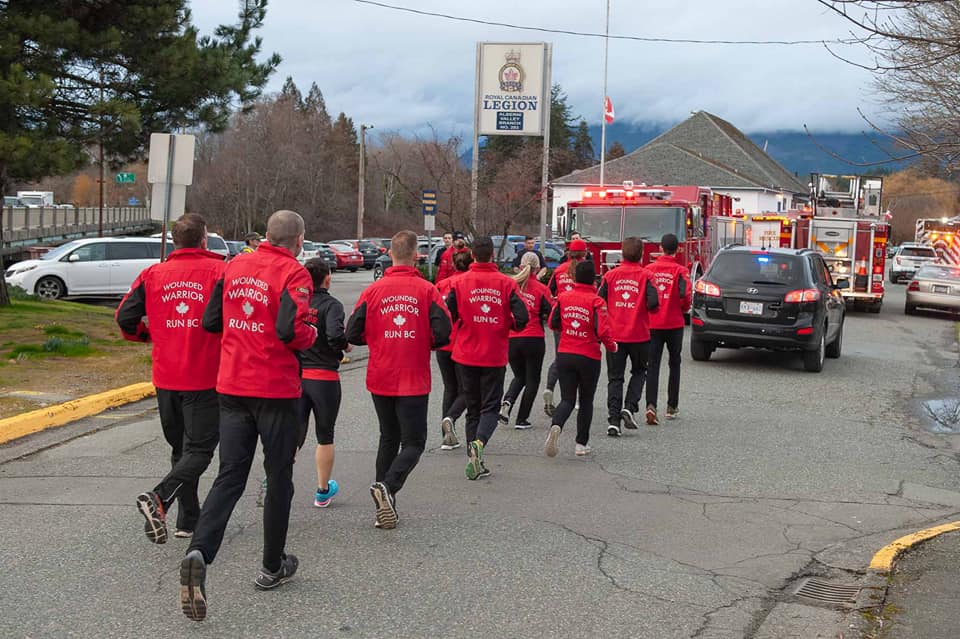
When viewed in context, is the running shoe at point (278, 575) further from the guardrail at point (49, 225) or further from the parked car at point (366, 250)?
the parked car at point (366, 250)

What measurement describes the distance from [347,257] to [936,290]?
29110 mm

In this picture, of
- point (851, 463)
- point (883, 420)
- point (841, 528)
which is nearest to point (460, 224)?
point (883, 420)

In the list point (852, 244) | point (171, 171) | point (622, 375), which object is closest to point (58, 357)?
point (171, 171)

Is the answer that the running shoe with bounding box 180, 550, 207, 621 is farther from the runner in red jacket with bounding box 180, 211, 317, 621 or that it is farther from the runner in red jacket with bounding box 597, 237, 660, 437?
the runner in red jacket with bounding box 597, 237, 660, 437

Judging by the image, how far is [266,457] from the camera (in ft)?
17.1

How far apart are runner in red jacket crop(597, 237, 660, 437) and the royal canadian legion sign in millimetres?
21310

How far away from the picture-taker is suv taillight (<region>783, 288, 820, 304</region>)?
15.2m

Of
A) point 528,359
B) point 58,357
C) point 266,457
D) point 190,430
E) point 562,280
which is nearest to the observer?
point 266,457

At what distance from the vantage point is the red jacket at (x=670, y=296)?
10.6m

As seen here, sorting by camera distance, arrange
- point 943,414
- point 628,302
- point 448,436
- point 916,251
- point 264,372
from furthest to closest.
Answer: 1. point 916,251
2. point 943,414
3. point 628,302
4. point 448,436
5. point 264,372

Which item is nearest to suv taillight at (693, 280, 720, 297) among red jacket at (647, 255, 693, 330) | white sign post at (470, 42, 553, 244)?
red jacket at (647, 255, 693, 330)

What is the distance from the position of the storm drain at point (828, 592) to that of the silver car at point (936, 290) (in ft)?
80.4

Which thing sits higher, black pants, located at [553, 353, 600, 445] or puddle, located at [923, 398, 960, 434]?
black pants, located at [553, 353, 600, 445]

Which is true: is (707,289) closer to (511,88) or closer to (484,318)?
(484,318)
